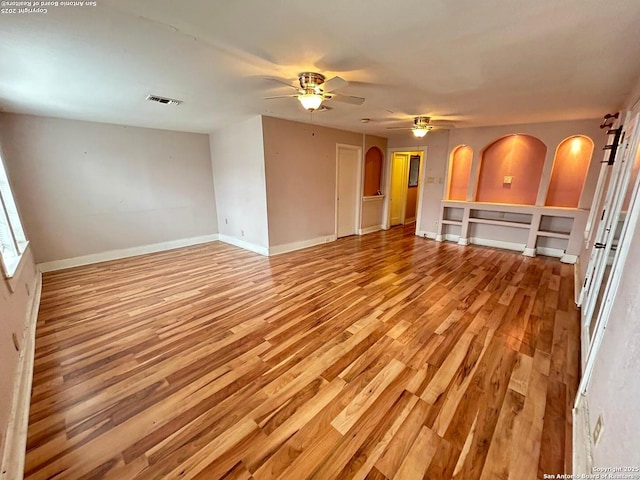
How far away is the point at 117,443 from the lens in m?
1.50

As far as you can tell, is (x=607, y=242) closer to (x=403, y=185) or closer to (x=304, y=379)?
(x=304, y=379)

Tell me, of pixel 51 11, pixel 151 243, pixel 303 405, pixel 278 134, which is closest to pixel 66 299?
pixel 151 243

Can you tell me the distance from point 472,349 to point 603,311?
0.94m

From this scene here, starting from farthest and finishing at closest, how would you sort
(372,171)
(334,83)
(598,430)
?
(372,171) < (334,83) < (598,430)

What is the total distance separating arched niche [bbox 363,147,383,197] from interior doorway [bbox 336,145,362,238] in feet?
1.27

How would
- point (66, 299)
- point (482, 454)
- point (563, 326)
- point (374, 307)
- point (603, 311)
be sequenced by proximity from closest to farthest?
point (482, 454) → point (603, 311) → point (563, 326) → point (374, 307) → point (66, 299)

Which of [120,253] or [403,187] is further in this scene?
[403,187]

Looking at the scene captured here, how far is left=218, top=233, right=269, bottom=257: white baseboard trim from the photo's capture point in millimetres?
4969

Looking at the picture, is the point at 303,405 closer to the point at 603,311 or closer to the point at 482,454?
the point at 482,454

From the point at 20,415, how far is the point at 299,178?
14.5 ft

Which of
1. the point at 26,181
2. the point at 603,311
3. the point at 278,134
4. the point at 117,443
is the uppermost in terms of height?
the point at 278,134

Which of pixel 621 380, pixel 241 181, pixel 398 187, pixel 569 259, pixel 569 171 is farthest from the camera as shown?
pixel 398 187

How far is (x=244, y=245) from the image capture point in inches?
216

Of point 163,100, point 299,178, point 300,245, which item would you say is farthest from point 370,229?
point 163,100
